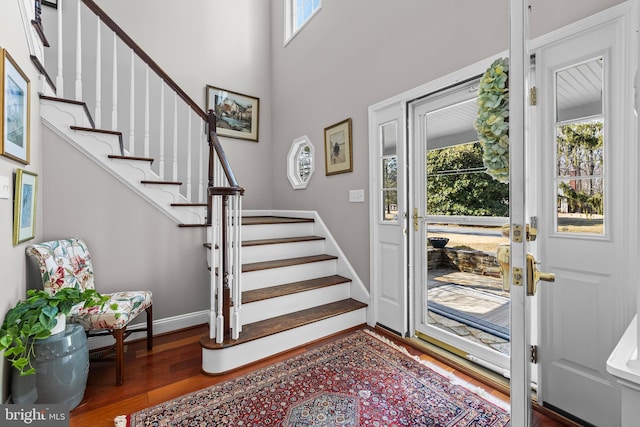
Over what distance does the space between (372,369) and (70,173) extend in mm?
2559

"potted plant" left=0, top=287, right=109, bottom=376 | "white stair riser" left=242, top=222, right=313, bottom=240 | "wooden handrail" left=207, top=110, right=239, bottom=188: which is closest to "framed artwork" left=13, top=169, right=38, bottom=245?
"potted plant" left=0, top=287, right=109, bottom=376

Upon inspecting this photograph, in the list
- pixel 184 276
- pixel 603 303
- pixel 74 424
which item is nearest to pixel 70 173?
pixel 184 276

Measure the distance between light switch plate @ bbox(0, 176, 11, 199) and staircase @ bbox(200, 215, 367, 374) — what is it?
1315mm

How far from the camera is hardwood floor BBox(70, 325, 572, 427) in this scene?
152 cm

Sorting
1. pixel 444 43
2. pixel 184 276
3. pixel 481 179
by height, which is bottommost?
pixel 184 276

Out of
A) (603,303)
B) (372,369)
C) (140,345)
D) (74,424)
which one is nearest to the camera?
(603,303)

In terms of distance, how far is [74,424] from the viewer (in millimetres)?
1439

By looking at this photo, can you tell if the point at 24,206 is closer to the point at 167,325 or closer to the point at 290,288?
the point at 167,325

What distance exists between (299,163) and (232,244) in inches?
82.6

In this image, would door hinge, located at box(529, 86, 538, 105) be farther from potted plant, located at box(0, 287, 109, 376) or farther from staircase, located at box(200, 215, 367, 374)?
potted plant, located at box(0, 287, 109, 376)

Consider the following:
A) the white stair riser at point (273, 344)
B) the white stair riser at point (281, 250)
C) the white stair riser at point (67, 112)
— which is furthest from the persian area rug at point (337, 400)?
the white stair riser at point (67, 112)

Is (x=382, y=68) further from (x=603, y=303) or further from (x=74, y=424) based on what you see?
(x=74, y=424)

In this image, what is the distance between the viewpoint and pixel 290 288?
2479 millimetres

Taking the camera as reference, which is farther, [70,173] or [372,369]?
[70,173]
